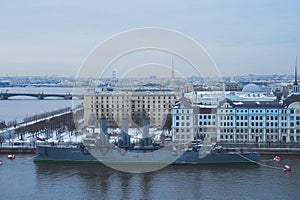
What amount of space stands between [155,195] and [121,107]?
348 inches

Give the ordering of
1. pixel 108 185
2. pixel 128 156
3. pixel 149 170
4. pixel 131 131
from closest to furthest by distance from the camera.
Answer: pixel 108 185, pixel 149 170, pixel 128 156, pixel 131 131

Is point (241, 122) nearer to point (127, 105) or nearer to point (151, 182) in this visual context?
point (151, 182)

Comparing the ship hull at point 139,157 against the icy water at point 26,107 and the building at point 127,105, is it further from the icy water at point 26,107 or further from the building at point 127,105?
the icy water at point 26,107

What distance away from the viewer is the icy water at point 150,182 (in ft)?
22.5

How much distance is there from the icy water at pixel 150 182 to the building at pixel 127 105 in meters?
6.17

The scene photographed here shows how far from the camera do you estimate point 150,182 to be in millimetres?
7621

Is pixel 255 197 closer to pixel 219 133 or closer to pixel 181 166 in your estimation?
pixel 181 166

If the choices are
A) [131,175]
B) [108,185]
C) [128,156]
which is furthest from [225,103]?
[108,185]

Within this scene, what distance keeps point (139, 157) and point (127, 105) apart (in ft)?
21.2

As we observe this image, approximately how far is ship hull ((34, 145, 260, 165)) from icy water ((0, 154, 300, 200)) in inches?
8.5

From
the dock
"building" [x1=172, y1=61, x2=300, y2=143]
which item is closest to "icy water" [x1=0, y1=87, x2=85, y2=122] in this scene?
the dock

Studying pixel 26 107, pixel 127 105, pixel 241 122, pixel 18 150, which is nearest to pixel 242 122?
pixel 241 122

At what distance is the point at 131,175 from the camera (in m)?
8.18

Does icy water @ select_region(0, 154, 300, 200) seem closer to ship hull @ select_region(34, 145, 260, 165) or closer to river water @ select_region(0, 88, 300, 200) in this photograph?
river water @ select_region(0, 88, 300, 200)
